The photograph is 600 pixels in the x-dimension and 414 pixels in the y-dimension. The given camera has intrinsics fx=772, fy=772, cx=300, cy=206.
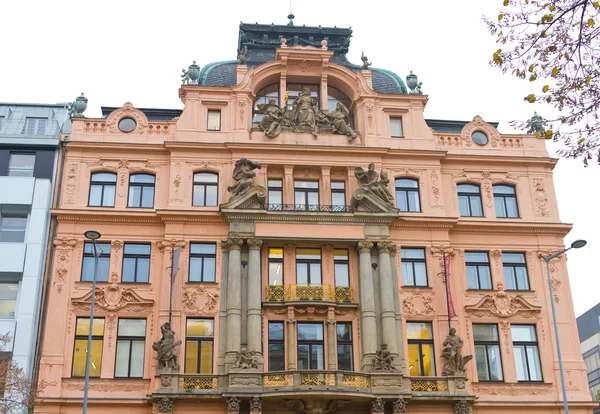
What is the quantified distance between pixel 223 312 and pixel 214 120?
1030cm

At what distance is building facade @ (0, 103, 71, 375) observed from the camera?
3362 centimetres

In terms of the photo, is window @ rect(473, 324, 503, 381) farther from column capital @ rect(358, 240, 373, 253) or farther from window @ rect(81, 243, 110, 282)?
window @ rect(81, 243, 110, 282)

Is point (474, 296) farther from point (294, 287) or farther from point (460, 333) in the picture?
point (294, 287)

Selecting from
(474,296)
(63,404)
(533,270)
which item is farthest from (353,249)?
(63,404)

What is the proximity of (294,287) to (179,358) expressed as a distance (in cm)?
598

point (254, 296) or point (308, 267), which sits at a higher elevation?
point (308, 267)

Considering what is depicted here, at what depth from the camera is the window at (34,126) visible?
126 feet

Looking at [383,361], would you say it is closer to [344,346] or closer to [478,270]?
[344,346]

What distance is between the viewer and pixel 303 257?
36344 millimetres

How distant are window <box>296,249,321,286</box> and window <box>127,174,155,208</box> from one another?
765 cm

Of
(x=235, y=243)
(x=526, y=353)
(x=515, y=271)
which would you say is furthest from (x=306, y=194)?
(x=526, y=353)

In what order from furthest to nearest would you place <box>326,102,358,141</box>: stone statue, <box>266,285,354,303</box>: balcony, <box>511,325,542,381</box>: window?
<box>326,102,358,141</box>: stone statue < <box>511,325,542,381</box>: window < <box>266,285,354,303</box>: balcony

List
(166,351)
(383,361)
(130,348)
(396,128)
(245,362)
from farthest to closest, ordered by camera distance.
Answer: (396,128)
(130,348)
(383,361)
(166,351)
(245,362)

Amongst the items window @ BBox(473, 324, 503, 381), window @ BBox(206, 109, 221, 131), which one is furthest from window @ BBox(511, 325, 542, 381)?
window @ BBox(206, 109, 221, 131)
